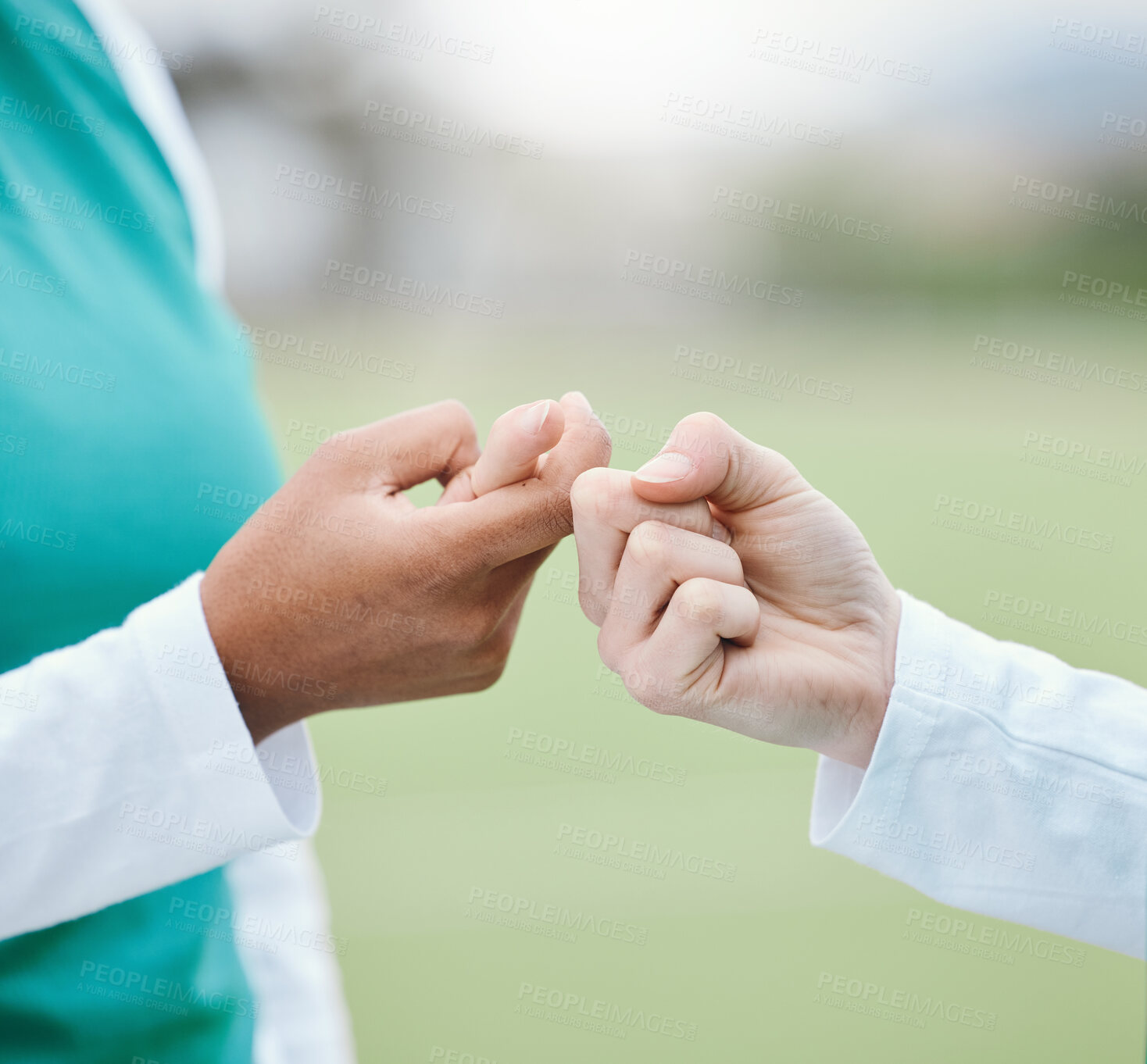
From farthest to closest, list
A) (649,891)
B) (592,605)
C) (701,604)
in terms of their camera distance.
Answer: (649,891) < (592,605) < (701,604)

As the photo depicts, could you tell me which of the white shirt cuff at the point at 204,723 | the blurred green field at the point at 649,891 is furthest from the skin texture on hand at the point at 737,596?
the blurred green field at the point at 649,891

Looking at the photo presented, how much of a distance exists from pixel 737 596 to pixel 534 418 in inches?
7.1

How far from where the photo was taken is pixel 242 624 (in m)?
0.62

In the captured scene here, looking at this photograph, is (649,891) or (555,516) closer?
(555,516)

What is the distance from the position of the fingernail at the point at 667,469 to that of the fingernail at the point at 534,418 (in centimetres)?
7

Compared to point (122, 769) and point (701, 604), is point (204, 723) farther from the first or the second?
point (701, 604)

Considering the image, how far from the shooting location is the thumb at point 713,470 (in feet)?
2.00

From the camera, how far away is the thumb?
0.61 metres

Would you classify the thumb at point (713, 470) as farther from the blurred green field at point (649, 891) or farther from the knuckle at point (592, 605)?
the blurred green field at point (649, 891)

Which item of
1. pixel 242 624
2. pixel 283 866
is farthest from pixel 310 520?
pixel 283 866

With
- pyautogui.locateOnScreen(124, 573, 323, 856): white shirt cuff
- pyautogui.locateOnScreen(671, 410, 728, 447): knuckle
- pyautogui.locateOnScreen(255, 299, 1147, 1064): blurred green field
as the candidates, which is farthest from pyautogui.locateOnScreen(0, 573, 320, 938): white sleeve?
pyautogui.locateOnScreen(255, 299, 1147, 1064): blurred green field

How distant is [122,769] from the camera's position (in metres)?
0.58

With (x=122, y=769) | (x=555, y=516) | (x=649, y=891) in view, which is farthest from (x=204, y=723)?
(x=649, y=891)

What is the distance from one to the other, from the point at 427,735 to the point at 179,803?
289cm
